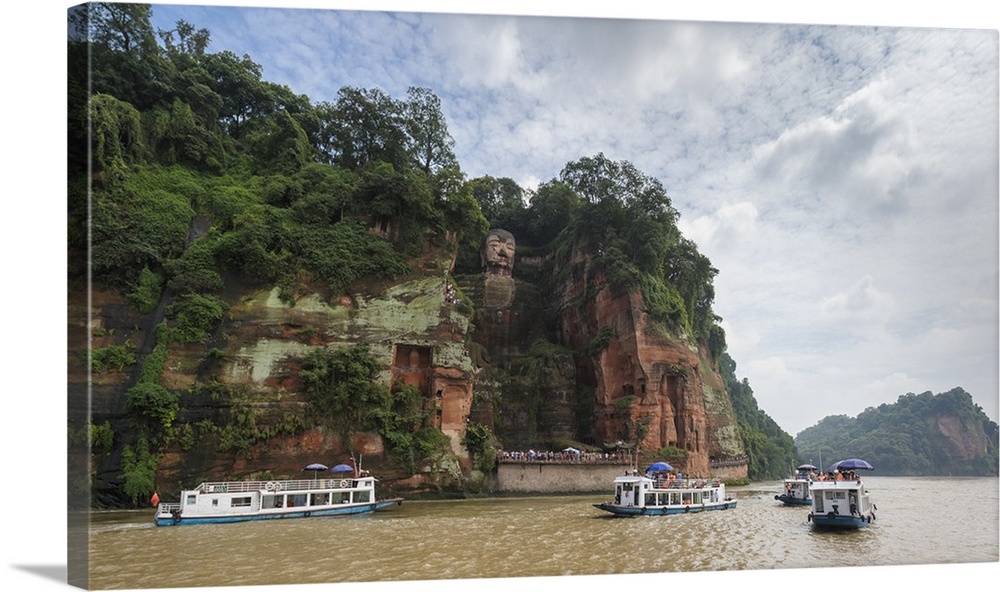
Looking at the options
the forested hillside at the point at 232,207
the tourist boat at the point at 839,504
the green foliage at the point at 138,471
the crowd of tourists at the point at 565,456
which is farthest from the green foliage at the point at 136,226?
the tourist boat at the point at 839,504

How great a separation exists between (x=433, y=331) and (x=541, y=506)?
332 inches

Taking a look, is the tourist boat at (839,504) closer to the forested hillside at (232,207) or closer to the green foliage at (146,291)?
the forested hillside at (232,207)

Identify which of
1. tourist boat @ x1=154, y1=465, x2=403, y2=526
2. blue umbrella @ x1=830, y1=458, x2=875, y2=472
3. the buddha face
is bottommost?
tourist boat @ x1=154, y1=465, x2=403, y2=526

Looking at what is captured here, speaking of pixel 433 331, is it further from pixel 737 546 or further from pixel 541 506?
pixel 737 546

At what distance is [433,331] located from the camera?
92.1 feet

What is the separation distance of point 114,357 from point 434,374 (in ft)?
38.8

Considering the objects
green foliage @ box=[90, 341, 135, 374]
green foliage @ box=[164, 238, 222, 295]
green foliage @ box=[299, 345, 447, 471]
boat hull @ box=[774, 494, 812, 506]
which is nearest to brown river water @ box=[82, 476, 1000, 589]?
green foliage @ box=[299, 345, 447, 471]

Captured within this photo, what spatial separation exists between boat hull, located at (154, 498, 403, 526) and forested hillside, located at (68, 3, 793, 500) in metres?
3.71

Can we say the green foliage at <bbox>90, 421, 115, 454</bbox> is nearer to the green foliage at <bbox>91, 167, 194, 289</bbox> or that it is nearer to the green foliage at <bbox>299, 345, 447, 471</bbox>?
the green foliage at <bbox>91, 167, 194, 289</bbox>

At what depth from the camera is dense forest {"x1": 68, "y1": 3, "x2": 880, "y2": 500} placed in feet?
66.9

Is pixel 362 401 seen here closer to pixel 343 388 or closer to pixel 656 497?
pixel 343 388

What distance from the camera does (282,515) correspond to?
18609 millimetres

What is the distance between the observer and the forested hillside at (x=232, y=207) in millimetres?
20266

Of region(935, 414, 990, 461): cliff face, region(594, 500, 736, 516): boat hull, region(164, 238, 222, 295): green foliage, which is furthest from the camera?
region(935, 414, 990, 461): cliff face
